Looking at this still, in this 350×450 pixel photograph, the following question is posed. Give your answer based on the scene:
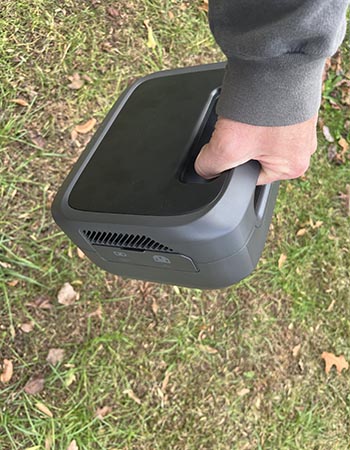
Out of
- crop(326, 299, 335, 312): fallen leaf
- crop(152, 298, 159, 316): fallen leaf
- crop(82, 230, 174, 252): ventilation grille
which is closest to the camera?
crop(82, 230, 174, 252): ventilation grille

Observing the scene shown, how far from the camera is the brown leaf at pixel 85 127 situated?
95.4 inches

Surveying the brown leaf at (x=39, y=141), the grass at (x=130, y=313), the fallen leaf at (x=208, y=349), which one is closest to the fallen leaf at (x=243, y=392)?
the grass at (x=130, y=313)

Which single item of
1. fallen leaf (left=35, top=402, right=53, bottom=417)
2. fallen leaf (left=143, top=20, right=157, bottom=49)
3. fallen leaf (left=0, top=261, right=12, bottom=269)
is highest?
fallen leaf (left=143, top=20, right=157, bottom=49)

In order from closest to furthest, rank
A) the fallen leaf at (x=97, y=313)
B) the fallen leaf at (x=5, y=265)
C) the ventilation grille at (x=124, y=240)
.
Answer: the ventilation grille at (x=124, y=240)
the fallen leaf at (x=5, y=265)
the fallen leaf at (x=97, y=313)

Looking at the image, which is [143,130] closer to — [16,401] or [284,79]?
[284,79]

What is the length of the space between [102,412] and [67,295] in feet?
1.73

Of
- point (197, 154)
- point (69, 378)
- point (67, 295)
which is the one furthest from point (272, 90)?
point (69, 378)

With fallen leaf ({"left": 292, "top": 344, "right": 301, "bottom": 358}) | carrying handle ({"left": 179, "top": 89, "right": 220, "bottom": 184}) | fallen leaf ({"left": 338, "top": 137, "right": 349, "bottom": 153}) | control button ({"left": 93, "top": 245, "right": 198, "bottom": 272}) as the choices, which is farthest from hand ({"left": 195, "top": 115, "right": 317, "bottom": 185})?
fallen leaf ({"left": 338, "top": 137, "right": 349, "bottom": 153})

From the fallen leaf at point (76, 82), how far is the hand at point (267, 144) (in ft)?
4.67

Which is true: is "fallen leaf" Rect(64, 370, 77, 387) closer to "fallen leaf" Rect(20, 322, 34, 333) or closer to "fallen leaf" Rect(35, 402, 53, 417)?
"fallen leaf" Rect(35, 402, 53, 417)

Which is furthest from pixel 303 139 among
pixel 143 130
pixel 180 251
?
pixel 143 130

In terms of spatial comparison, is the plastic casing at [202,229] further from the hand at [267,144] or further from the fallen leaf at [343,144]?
the fallen leaf at [343,144]

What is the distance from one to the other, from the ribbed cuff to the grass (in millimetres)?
1393

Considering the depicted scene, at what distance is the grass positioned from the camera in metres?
2.16
